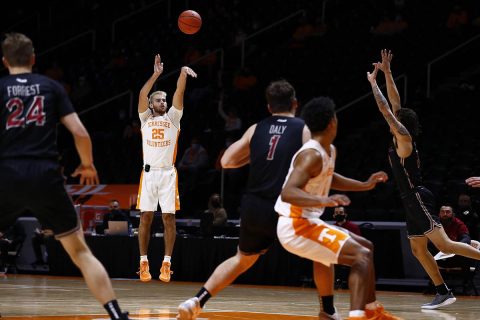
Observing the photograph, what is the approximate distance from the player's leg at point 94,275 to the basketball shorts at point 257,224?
1.33m

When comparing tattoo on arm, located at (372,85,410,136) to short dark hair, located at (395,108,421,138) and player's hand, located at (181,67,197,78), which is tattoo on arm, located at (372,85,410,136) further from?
player's hand, located at (181,67,197,78)

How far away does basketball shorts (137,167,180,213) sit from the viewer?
40.0 ft

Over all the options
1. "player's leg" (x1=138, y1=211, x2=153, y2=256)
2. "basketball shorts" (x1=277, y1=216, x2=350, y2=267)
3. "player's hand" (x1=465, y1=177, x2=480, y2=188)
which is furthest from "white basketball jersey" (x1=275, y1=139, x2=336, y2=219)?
Result: "player's leg" (x1=138, y1=211, x2=153, y2=256)

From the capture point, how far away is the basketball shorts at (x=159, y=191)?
12.2 meters

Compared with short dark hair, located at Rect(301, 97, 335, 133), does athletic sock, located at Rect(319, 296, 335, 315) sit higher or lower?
lower

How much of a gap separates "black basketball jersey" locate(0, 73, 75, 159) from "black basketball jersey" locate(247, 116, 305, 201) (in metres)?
1.59

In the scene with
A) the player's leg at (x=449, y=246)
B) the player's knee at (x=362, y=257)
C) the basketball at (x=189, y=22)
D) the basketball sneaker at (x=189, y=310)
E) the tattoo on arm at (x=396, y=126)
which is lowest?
the basketball sneaker at (x=189, y=310)

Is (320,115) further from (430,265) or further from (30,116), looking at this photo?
(430,265)

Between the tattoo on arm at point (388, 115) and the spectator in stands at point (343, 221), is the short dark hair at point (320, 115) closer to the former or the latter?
the tattoo on arm at point (388, 115)

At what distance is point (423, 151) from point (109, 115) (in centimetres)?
897

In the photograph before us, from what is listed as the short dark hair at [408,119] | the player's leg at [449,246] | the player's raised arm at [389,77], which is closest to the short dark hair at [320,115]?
the player's raised arm at [389,77]

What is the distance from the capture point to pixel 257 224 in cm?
689

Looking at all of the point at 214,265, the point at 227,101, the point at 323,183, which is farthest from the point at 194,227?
the point at 323,183

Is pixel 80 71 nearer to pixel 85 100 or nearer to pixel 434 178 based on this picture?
pixel 85 100
